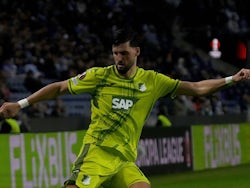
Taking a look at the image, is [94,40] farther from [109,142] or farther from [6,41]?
[109,142]

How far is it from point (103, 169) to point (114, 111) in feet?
1.89

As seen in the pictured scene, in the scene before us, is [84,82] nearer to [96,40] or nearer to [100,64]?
[100,64]

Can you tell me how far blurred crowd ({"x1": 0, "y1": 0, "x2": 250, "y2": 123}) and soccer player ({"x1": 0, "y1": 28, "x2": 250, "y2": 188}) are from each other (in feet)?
31.9

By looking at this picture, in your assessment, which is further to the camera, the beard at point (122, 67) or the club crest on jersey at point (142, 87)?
the club crest on jersey at point (142, 87)

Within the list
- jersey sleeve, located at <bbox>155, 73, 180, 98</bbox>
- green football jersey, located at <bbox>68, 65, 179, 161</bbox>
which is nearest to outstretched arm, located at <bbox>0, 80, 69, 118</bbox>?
green football jersey, located at <bbox>68, 65, 179, 161</bbox>

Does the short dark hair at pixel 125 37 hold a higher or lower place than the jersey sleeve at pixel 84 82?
higher

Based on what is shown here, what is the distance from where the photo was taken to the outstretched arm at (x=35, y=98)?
7084mm

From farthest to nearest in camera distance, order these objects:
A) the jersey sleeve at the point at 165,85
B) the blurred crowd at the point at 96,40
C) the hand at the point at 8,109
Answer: the blurred crowd at the point at 96,40
the jersey sleeve at the point at 165,85
the hand at the point at 8,109

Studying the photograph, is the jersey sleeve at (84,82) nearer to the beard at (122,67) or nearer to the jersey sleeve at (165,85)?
the beard at (122,67)

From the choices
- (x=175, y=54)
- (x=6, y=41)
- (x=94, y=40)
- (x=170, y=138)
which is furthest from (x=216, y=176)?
(x=175, y=54)

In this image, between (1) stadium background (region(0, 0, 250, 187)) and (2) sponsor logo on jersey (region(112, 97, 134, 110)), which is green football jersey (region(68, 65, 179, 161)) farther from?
(1) stadium background (region(0, 0, 250, 187))

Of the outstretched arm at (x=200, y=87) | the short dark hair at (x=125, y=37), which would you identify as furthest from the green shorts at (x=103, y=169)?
the short dark hair at (x=125, y=37)

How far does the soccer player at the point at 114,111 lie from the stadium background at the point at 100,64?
236 inches

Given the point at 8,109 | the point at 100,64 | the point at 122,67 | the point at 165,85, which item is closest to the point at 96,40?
the point at 100,64
